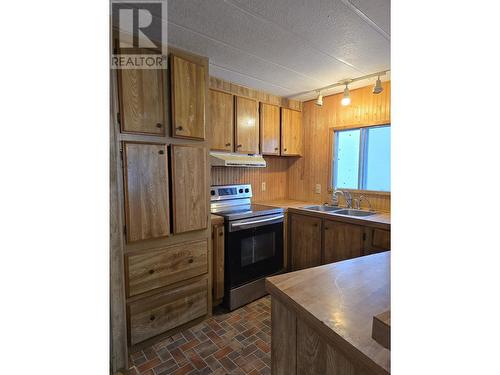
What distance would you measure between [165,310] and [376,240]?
6.30 feet

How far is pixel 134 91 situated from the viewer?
172cm

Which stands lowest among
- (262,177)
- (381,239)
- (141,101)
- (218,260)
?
(218,260)

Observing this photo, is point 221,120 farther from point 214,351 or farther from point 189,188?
point 214,351

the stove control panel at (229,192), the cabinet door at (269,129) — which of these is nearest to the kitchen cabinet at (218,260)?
the stove control panel at (229,192)

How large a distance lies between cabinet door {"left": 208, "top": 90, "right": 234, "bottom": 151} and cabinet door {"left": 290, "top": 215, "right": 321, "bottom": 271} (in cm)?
120

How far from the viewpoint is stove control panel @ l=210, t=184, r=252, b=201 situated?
2770 mm

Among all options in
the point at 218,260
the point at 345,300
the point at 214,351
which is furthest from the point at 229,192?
the point at 345,300

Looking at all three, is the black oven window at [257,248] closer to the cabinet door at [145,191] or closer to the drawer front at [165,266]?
the drawer front at [165,266]

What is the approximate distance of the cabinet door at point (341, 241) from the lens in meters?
2.41

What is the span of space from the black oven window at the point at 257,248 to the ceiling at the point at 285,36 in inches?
67.4

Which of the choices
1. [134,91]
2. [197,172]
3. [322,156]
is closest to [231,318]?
[197,172]

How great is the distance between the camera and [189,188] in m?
2.04
